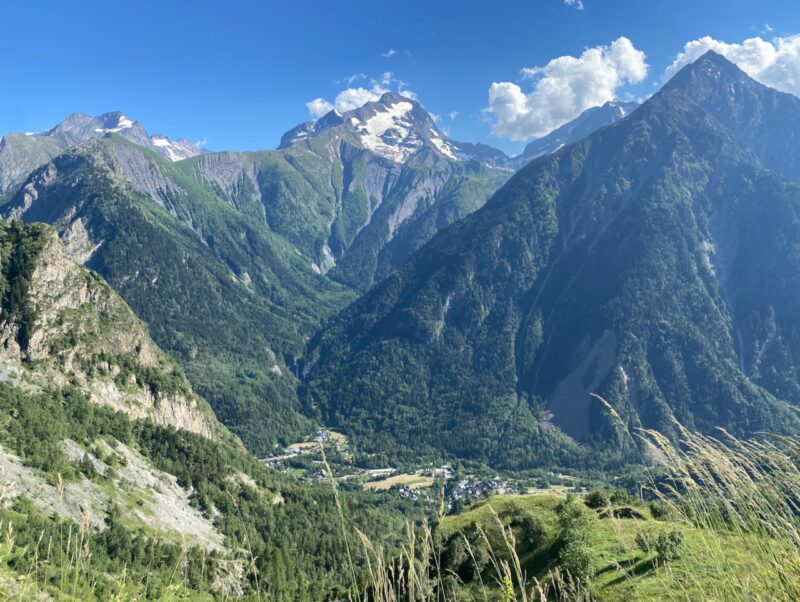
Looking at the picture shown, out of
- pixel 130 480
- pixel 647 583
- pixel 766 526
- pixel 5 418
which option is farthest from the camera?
pixel 130 480

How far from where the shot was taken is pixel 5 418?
113000 millimetres

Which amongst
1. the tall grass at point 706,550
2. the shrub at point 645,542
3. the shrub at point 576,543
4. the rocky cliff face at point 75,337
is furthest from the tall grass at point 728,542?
the rocky cliff face at point 75,337

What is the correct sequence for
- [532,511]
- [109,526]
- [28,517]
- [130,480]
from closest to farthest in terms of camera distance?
[532,511] < [28,517] < [109,526] < [130,480]

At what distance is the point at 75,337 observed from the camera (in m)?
163

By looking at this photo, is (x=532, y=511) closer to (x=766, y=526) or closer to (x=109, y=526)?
(x=766, y=526)

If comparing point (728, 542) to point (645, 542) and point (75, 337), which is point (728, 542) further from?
point (75, 337)

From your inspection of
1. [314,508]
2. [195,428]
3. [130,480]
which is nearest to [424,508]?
[314,508]

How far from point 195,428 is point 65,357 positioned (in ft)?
179

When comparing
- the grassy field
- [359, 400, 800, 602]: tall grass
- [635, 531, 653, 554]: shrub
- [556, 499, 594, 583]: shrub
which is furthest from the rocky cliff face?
[359, 400, 800, 602]: tall grass

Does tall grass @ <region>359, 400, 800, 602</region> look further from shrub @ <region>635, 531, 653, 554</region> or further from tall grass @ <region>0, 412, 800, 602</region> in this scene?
shrub @ <region>635, 531, 653, 554</region>

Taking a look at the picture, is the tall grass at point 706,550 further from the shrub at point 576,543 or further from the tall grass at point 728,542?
the shrub at point 576,543

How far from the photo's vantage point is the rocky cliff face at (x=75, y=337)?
14838 cm

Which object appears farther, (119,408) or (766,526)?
(119,408)

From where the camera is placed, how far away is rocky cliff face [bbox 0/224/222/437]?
487ft
